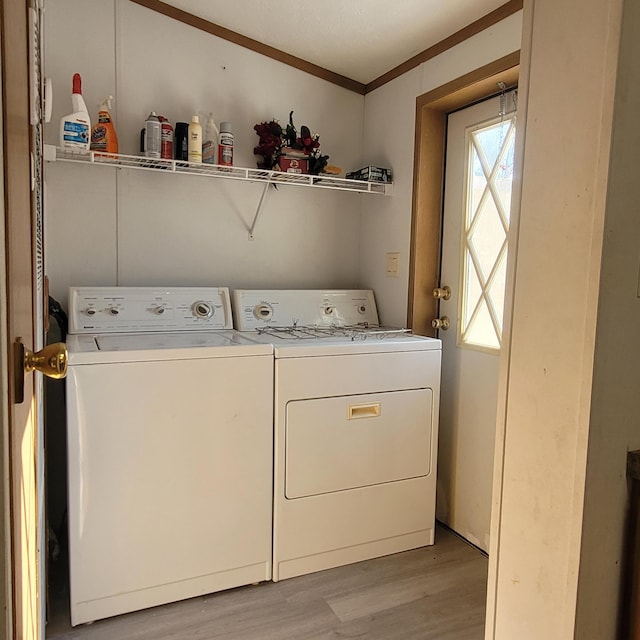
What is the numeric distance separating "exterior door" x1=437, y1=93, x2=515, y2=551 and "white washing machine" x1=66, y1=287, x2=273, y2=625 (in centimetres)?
94

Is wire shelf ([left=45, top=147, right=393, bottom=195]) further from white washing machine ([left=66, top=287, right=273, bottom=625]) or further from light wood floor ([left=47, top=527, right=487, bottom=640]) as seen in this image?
light wood floor ([left=47, top=527, right=487, bottom=640])

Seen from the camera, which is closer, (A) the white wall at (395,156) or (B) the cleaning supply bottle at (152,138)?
(B) the cleaning supply bottle at (152,138)

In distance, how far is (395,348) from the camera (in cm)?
214

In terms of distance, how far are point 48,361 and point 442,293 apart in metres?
2.00

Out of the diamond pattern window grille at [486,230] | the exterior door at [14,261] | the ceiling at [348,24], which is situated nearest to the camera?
the exterior door at [14,261]

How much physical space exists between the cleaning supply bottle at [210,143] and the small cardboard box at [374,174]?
0.70 metres

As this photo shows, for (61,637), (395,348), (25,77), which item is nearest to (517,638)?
(395,348)

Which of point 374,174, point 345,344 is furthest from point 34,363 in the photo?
point 374,174

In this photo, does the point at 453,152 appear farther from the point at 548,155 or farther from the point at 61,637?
the point at 61,637

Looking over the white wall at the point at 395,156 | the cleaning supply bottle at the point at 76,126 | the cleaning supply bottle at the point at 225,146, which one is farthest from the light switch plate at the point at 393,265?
the cleaning supply bottle at the point at 76,126

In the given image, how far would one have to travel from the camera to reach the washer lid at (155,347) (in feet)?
5.55

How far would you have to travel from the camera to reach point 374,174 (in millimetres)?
2559

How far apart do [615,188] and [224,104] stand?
2.00m

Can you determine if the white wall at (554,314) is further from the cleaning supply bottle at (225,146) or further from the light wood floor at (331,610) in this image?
the cleaning supply bottle at (225,146)
